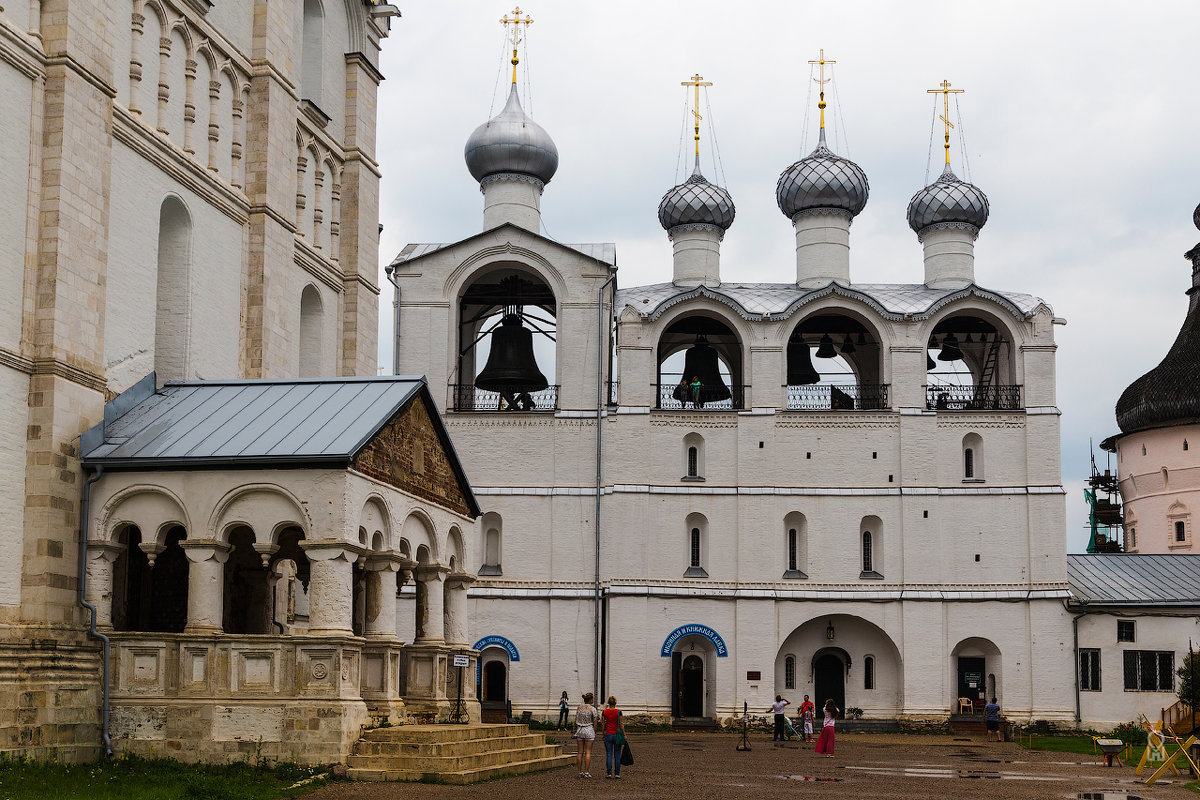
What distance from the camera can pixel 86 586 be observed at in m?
18.7

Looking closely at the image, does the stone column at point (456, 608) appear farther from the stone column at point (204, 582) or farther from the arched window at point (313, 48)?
the arched window at point (313, 48)

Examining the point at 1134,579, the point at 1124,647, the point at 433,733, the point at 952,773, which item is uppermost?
the point at 1134,579

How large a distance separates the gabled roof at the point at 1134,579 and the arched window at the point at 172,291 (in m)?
26.0

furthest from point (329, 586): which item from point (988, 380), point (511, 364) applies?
point (988, 380)

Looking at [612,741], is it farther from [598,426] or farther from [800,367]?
[800,367]

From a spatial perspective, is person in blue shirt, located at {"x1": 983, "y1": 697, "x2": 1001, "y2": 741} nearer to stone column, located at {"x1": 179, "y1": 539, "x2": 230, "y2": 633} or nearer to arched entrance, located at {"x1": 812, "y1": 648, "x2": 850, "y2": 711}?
arched entrance, located at {"x1": 812, "y1": 648, "x2": 850, "y2": 711}

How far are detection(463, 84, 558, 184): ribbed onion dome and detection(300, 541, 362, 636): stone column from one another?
80.1ft

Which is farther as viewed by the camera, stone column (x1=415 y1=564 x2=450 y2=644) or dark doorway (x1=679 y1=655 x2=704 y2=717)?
dark doorway (x1=679 y1=655 x2=704 y2=717)

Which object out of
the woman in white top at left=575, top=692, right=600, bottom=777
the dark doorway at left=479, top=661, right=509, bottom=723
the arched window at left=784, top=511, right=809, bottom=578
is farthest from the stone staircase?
the arched window at left=784, top=511, right=809, bottom=578

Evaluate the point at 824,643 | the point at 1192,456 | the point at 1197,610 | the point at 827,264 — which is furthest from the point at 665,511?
the point at 1192,456

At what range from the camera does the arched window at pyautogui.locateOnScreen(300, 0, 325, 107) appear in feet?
89.7

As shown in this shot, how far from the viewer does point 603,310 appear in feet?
130

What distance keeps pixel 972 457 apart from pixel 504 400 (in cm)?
1275

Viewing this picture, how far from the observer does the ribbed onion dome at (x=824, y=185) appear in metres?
41.8
